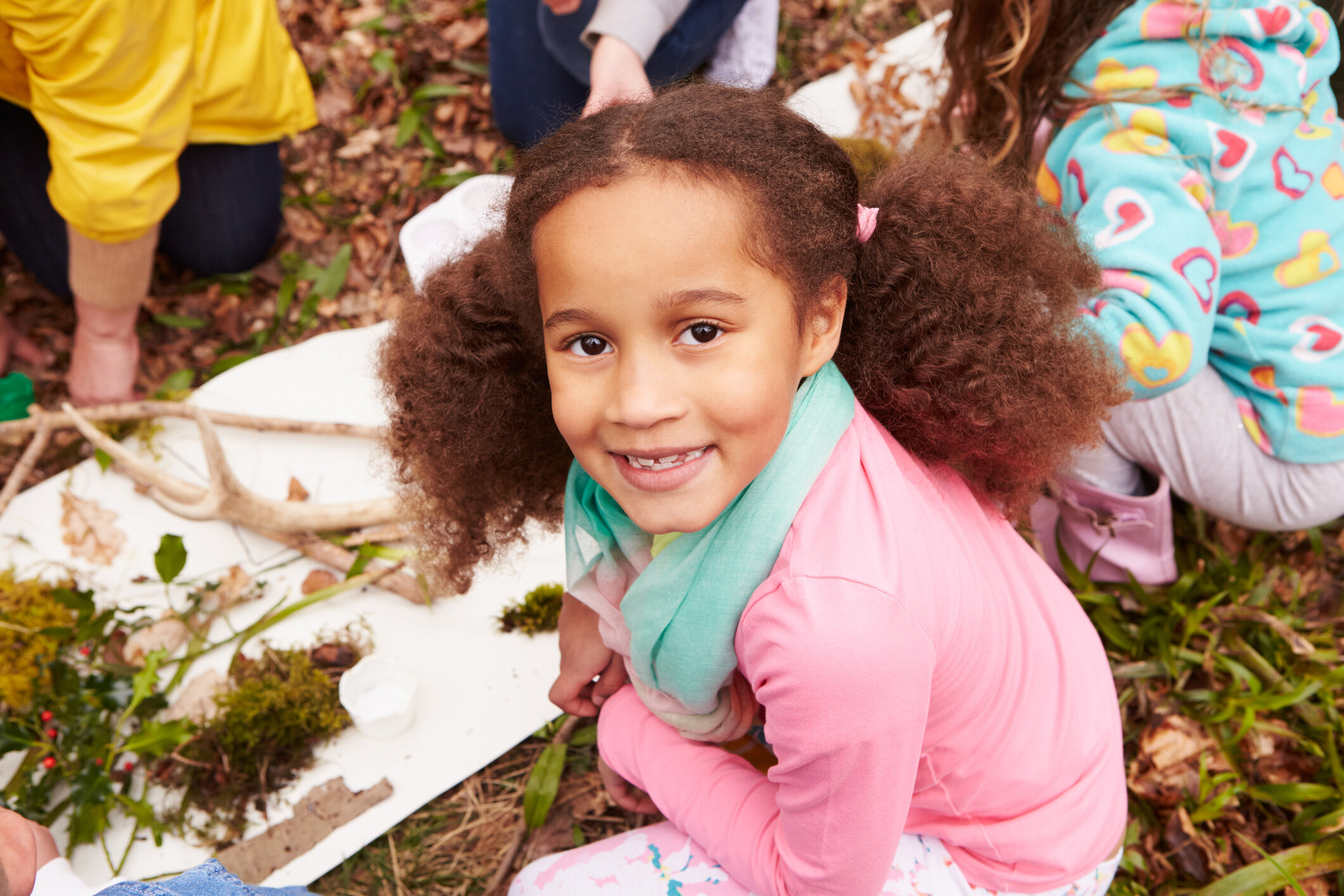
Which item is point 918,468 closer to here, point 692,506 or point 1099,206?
point 692,506

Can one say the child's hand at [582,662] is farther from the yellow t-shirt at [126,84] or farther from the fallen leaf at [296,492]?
the yellow t-shirt at [126,84]

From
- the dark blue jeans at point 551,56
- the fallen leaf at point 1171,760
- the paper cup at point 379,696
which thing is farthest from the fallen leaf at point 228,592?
the fallen leaf at point 1171,760

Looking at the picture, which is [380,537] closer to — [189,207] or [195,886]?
[195,886]

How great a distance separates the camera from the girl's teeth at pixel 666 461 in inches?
46.0

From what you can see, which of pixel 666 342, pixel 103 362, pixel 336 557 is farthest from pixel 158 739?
pixel 666 342

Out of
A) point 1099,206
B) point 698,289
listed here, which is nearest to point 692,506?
point 698,289

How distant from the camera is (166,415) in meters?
2.52

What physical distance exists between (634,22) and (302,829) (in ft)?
7.39

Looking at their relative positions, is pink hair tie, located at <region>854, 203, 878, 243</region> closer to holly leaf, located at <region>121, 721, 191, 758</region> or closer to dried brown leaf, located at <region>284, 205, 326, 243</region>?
holly leaf, located at <region>121, 721, 191, 758</region>

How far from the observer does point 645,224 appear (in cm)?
108

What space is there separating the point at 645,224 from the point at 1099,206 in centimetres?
111

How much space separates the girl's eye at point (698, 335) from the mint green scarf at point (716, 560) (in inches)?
6.4

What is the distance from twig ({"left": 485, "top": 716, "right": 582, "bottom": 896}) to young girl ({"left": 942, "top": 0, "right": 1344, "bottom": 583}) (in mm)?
1475

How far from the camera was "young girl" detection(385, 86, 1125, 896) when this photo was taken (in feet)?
3.65
